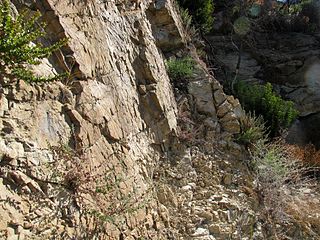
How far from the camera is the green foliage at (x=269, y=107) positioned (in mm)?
7160

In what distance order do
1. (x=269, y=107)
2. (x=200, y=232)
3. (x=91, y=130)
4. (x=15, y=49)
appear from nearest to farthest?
(x=15, y=49)
(x=91, y=130)
(x=200, y=232)
(x=269, y=107)

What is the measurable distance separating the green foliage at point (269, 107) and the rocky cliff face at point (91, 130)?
1402 mm

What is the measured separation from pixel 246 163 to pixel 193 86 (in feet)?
4.77

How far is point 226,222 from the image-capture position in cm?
503

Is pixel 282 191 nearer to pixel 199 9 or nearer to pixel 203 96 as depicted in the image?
pixel 203 96

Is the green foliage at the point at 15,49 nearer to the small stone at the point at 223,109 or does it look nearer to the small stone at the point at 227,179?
the small stone at the point at 227,179

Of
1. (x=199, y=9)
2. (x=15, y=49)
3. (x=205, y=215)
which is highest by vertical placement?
(x=199, y=9)

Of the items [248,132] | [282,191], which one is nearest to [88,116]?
[248,132]

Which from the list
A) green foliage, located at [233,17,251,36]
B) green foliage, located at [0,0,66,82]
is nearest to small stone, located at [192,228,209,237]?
green foliage, located at [0,0,66,82]

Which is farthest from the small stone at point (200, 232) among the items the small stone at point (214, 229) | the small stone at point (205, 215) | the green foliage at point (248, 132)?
the green foliage at point (248, 132)

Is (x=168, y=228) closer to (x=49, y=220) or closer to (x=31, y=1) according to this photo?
(x=49, y=220)

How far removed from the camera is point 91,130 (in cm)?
398

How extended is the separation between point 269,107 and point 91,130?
4230 mm

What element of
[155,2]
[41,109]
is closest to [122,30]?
[155,2]
